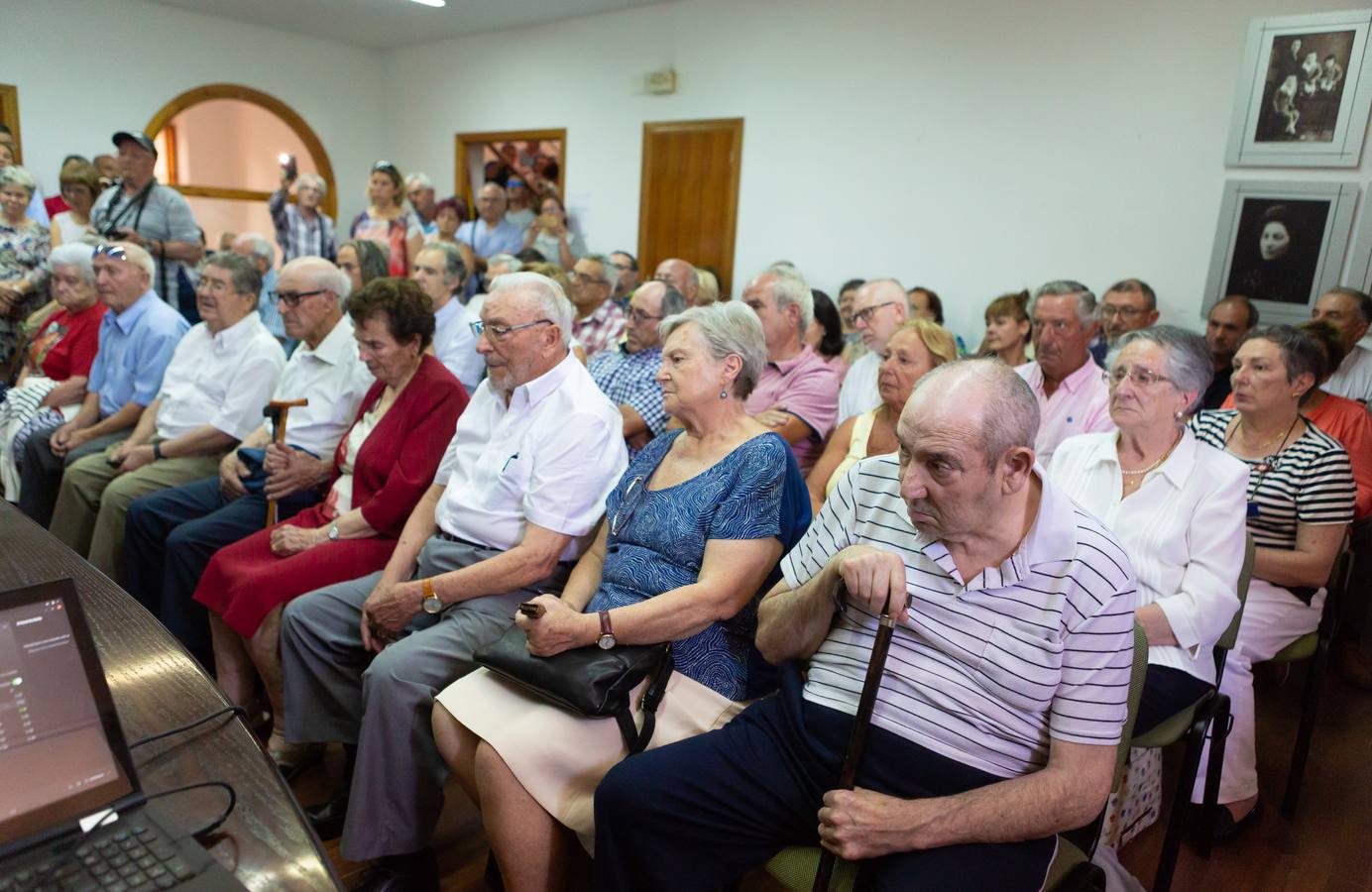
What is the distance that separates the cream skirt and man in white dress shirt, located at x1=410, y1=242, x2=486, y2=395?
7.07 ft

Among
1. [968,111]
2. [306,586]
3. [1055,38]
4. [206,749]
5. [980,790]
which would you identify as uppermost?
[1055,38]

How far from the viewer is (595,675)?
1.52 m

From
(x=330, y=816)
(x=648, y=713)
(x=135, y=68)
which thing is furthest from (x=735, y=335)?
(x=135, y=68)

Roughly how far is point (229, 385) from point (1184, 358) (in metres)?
2.97

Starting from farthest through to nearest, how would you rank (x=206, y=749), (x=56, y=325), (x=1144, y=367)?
(x=56, y=325) → (x=1144, y=367) → (x=206, y=749)

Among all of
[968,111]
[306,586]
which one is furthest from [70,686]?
[968,111]

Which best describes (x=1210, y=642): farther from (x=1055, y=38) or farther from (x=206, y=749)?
(x=1055, y=38)

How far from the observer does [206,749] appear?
1022 millimetres

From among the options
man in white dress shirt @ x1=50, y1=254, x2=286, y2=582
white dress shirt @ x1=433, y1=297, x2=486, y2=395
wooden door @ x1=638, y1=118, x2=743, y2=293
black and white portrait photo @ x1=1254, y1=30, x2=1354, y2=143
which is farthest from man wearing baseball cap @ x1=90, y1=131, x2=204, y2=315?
black and white portrait photo @ x1=1254, y1=30, x2=1354, y2=143

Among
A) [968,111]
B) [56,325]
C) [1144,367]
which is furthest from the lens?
[968,111]

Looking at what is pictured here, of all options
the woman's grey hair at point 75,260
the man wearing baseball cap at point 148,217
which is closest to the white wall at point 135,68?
the man wearing baseball cap at point 148,217

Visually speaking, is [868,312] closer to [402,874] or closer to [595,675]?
[595,675]

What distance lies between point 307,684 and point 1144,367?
6.83 feet

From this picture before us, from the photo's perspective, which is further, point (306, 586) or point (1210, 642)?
point (306, 586)
